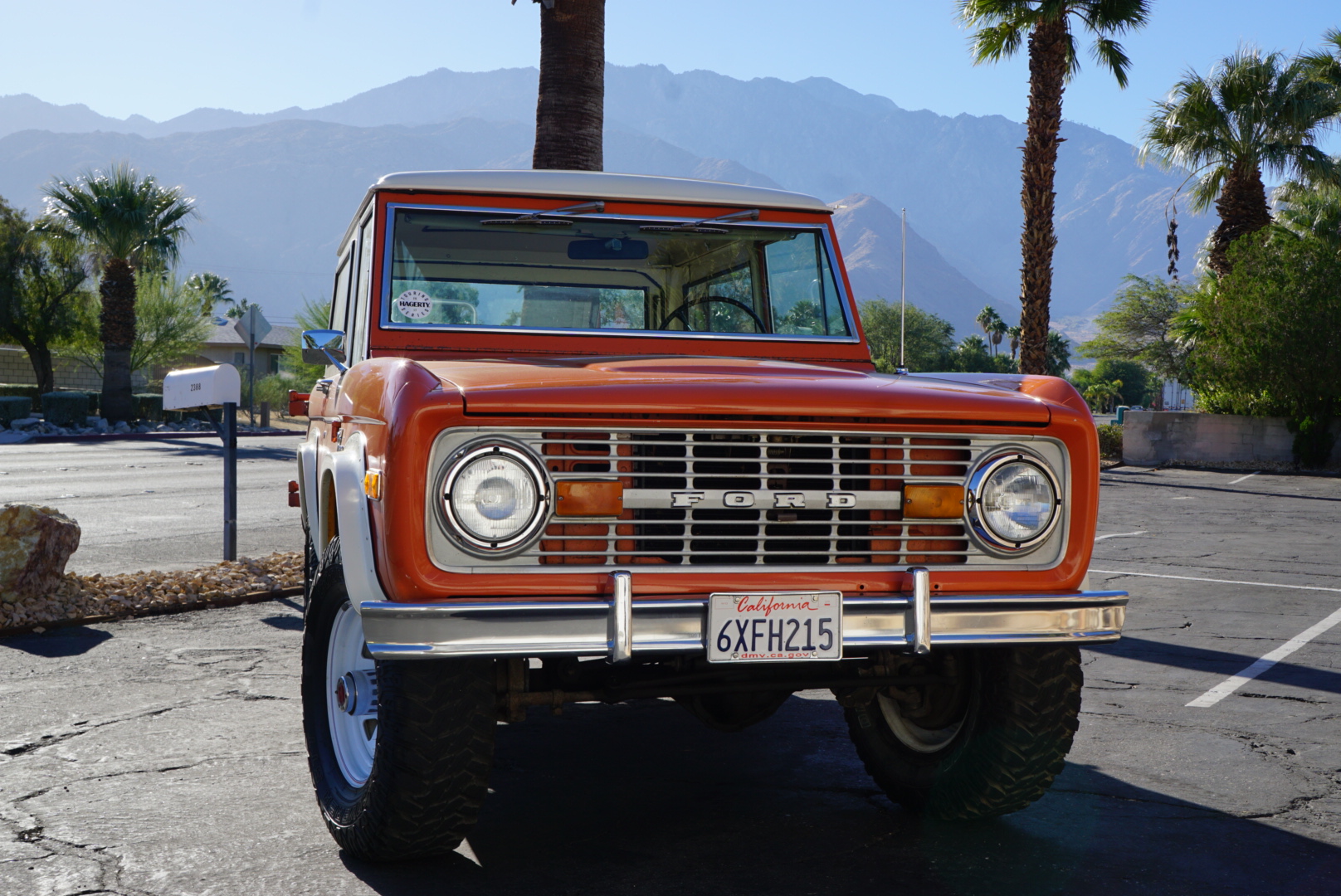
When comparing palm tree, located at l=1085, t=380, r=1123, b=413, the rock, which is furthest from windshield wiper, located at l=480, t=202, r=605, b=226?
palm tree, located at l=1085, t=380, r=1123, b=413

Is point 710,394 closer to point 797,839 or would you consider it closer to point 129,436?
point 797,839

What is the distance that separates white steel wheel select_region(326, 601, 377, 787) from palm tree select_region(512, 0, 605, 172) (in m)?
6.47

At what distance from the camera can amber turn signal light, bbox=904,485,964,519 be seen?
3.20 m

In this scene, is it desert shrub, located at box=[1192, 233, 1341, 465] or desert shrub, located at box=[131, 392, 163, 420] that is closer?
desert shrub, located at box=[1192, 233, 1341, 465]

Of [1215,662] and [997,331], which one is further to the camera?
[997,331]

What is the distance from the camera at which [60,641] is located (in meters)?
6.36

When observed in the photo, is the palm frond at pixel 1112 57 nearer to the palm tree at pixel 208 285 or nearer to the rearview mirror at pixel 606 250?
the rearview mirror at pixel 606 250

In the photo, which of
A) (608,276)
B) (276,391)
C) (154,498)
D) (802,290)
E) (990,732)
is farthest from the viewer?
(276,391)

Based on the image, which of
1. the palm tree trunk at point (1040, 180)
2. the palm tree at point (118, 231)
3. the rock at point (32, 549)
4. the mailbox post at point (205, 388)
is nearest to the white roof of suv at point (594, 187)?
the mailbox post at point (205, 388)

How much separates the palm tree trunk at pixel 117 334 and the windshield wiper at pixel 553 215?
33831mm

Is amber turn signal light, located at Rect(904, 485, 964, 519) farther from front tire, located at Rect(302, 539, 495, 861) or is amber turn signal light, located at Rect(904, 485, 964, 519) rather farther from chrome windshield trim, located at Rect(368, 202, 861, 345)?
chrome windshield trim, located at Rect(368, 202, 861, 345)

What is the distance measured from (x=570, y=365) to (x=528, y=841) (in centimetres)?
143

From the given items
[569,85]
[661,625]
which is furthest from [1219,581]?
[661,625]

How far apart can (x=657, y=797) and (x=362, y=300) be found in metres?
2.05
